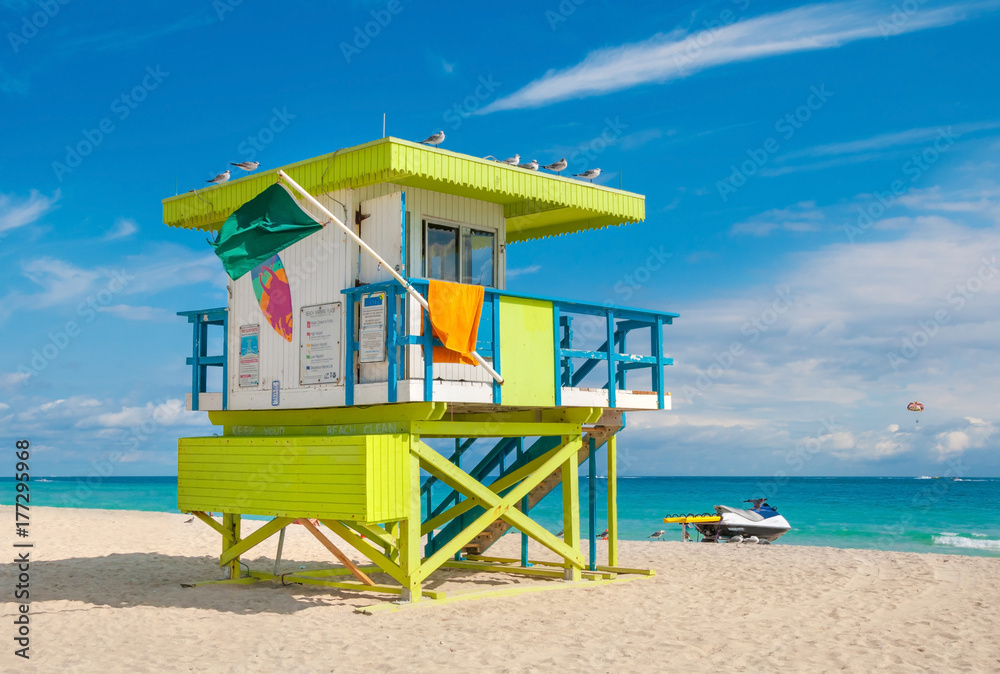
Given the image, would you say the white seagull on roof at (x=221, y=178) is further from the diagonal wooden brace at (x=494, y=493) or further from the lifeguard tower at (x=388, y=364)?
the diagonal wooden brace at (x=494, y=493)

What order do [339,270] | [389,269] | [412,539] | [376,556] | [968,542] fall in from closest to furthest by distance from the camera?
[389,269], [412,539], [376,556], [339,270], [968,542]

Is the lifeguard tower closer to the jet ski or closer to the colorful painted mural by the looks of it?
the colorful painted mural

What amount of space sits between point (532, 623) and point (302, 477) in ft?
10.6

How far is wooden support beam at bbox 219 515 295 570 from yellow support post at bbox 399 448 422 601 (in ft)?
5.73

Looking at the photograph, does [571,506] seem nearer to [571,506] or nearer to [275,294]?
[571,506]

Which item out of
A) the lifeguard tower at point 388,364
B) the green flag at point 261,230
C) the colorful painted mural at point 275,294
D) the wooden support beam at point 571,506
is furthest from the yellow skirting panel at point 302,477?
the wooden support beam at point 571,506

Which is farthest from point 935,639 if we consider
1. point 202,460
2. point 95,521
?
point 95,521

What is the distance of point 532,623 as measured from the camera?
10438mm

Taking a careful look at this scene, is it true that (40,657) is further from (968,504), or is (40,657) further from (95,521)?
(968,504)

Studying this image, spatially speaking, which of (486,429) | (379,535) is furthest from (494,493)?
(379,535)

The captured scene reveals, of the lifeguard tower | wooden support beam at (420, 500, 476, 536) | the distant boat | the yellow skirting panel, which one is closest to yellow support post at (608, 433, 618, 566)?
the lifeguard tower

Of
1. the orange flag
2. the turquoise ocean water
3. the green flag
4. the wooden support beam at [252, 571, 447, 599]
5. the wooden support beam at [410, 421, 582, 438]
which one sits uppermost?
the green flag

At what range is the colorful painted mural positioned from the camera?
41.7ft

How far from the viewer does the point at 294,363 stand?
40.9 feet
